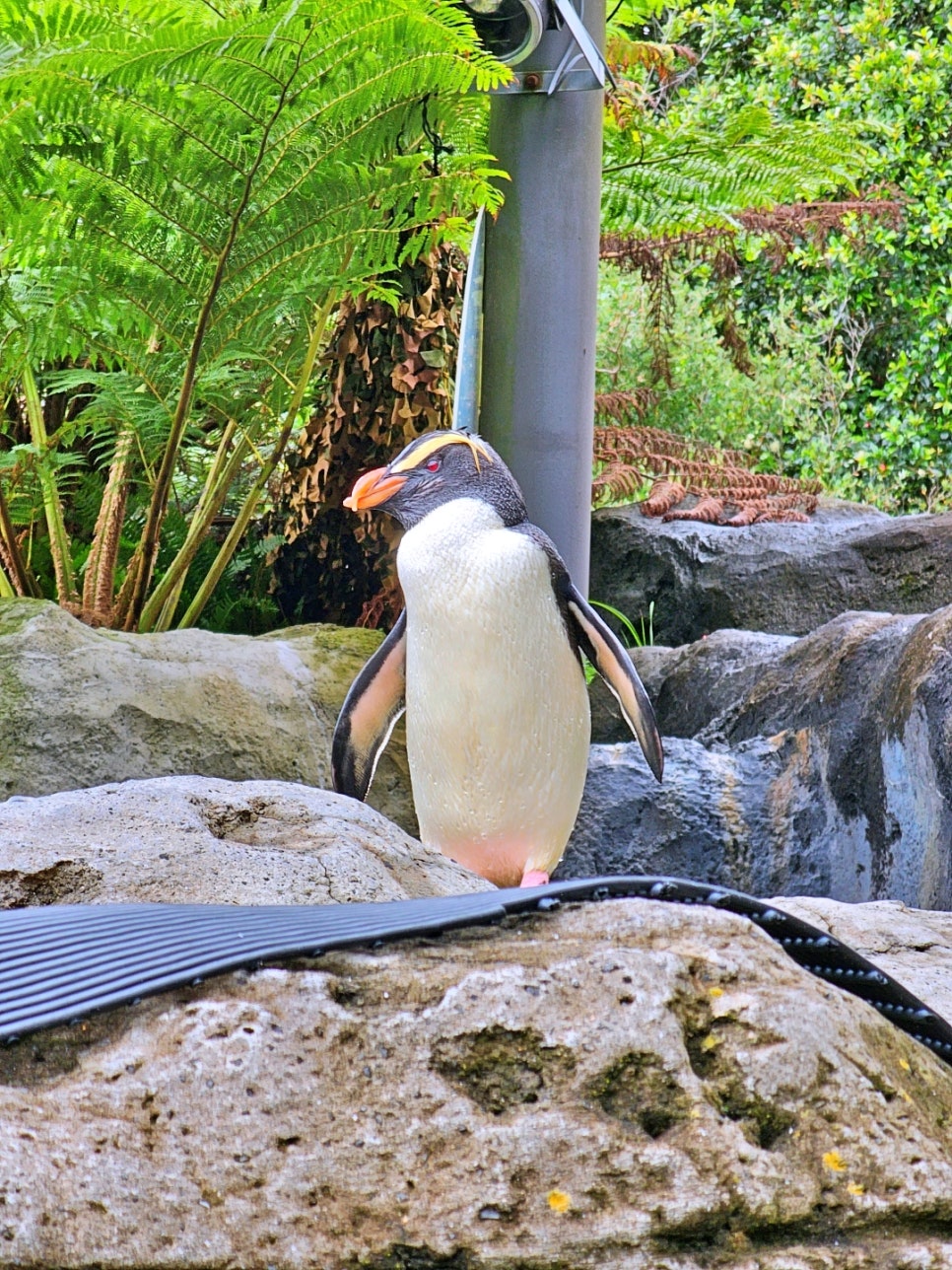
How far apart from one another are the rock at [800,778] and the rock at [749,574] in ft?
2.65

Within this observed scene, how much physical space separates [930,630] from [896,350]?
189 inches

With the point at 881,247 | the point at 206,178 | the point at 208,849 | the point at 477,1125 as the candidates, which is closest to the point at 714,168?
the point at 206,178

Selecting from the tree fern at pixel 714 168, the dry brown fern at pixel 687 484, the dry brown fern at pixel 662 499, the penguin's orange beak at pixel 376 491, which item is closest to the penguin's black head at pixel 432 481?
the penguin's orange beak at pixel 376 491

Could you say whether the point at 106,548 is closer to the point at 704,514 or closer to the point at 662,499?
the point at 662,499

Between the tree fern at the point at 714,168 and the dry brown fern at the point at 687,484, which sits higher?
the tree fern at the point at 714,168

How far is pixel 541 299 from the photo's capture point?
100 inches

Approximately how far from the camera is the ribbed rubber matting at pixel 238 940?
36.2 inches

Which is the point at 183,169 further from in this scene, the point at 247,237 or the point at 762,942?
the point at 762,942

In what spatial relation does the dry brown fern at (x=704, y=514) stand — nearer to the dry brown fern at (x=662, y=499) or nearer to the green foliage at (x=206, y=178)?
the dry brown fern at (x=662, y=499)

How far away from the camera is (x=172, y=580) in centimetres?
298

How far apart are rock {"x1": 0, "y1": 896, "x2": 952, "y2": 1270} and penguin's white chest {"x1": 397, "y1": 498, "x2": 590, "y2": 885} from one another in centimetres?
102

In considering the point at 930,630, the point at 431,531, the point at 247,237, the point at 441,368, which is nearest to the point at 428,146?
the point at 247,237

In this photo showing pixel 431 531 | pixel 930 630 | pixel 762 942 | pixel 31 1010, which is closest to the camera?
pixel 31 1010

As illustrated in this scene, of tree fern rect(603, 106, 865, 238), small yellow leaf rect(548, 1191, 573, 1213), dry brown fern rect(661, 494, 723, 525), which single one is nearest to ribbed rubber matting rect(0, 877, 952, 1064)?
small yellow leaf rect(548, 1191, 573, 1213)
